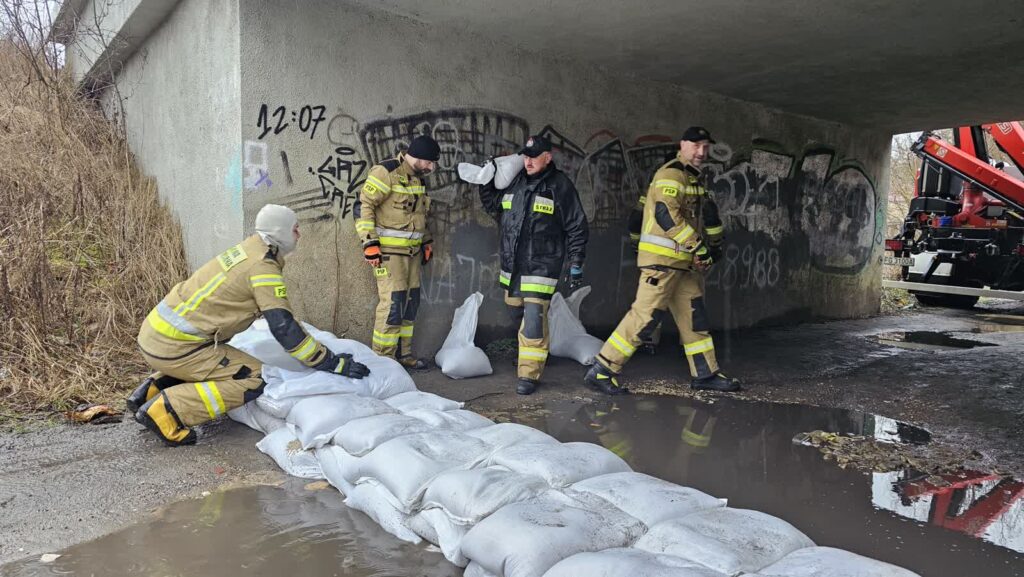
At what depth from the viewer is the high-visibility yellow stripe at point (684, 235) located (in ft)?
Answer: 15.9

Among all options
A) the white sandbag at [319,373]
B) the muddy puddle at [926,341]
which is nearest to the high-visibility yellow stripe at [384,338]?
the white sandbag at [319,373]

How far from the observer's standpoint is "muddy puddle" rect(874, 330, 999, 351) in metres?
7.48

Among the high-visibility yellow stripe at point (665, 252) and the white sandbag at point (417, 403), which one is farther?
Answer: the high-visibility yellow stripe at point (665, 252)

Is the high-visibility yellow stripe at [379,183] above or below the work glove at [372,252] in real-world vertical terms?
above

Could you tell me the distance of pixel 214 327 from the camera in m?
3.49

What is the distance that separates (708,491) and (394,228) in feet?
9.21

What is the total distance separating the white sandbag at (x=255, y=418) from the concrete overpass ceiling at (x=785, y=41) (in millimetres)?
2969

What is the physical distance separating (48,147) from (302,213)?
140 inches

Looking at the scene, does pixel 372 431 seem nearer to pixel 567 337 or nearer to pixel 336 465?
pixel 336 465

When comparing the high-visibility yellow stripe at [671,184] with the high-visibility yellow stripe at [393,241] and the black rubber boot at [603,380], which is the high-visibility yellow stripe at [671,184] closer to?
the black rubber boot at [603,380]

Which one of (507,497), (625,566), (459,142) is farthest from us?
(459,142)

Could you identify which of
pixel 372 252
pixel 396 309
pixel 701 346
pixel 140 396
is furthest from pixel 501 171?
pixel 140 396

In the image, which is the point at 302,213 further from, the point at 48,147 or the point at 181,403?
the point at 48,147

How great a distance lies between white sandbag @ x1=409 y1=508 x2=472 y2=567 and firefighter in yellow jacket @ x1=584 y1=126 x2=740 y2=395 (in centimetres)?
262
